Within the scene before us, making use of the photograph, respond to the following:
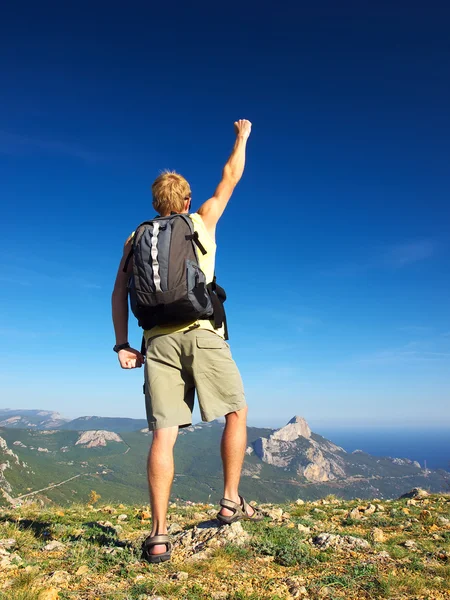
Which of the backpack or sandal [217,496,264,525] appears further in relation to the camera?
sandal [217,496,264,525]

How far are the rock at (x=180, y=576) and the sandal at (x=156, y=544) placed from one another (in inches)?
13.4

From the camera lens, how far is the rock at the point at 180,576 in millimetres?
3555

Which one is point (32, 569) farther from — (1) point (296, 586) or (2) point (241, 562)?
(1) point (296, 586)

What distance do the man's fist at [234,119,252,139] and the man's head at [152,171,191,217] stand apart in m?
1.07

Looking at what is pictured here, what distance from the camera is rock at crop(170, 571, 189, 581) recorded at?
355cm

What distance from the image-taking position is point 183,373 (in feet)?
15.0

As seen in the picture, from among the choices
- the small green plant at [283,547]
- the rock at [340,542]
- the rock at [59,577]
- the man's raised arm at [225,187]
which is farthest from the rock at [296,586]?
the man's raised arm at [225,187]

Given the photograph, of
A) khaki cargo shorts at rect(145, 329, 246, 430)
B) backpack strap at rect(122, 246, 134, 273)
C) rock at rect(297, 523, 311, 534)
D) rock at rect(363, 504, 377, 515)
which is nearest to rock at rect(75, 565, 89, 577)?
khaki cargo shorts at rect(145, 329, 246, 430)

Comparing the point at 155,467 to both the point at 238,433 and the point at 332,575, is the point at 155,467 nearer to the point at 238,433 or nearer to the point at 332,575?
the point at 238,433

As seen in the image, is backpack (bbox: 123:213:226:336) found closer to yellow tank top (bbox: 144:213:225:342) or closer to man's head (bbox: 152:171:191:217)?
yellow tank top (bbox: 144:213:225:342)

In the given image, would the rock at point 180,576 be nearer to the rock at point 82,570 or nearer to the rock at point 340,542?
the rock at point 82,570

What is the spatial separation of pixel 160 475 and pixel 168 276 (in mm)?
2114

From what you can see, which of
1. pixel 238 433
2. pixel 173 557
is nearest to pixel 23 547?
pixel 173 557

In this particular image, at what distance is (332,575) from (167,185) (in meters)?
4.48
